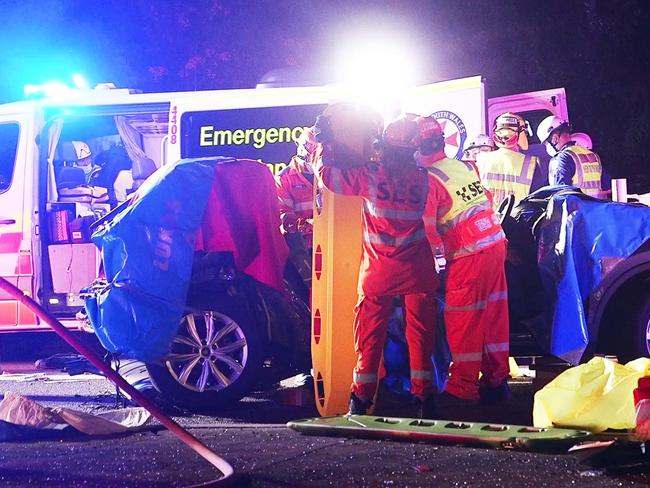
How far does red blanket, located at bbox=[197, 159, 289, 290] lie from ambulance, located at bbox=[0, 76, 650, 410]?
2.31 meters

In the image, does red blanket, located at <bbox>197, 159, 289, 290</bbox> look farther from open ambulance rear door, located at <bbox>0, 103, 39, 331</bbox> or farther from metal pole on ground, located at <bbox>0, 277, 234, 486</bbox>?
open ambulance rear door, located at <bbox>0, 103, 39, 331</bbox>

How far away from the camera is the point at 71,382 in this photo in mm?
10156

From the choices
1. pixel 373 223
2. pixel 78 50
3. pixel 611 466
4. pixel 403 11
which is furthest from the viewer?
pixel 78 50

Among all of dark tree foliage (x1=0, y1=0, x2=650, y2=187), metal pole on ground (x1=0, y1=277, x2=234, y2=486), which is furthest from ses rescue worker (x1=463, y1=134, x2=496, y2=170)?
dark tree foliage (x1=0, y1=0, x2=650, y2=187)

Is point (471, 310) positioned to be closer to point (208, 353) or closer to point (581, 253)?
point (581, 253)

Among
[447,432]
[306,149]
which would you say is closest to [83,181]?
[306,149]

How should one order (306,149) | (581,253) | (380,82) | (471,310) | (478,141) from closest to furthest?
1. (471,310)
2. (581,253)
3. (306,149)
4. (478,141)
5. (380,82)

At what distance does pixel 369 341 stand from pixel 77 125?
203 inches

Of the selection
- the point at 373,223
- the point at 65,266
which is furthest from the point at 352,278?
the point at 65,266

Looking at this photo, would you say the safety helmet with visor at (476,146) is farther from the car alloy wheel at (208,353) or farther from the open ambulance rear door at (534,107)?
the car alloy wheel at (208,353)

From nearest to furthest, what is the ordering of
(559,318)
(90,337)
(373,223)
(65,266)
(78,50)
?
(373,223)
(559,318)
(65,266)
(90,337)
(78,50)

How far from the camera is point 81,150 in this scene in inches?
442

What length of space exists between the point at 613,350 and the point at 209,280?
2599 mm

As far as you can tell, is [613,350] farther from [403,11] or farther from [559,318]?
[403,11]
